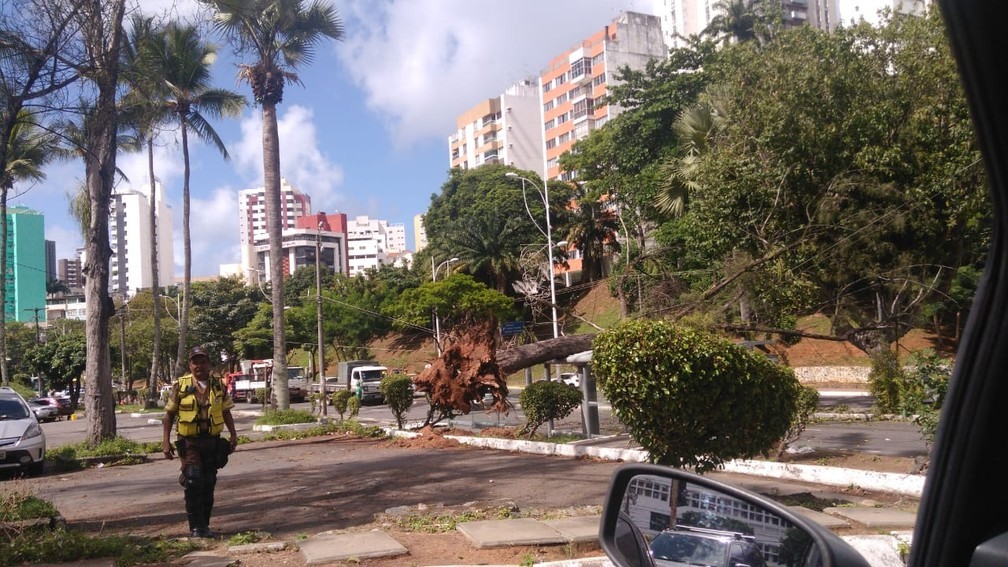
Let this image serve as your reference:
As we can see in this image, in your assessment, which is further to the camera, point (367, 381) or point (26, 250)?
point (26, 250)

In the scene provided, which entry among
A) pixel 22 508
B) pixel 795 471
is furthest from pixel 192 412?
pixel 795 471

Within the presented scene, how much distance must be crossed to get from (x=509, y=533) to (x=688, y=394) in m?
2.44

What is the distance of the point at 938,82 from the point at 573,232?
106 ft

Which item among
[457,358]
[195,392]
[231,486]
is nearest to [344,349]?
[457,358]

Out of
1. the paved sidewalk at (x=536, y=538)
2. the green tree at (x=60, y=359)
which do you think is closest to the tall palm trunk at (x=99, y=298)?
the paved sidewalk at (x=536, y=538)

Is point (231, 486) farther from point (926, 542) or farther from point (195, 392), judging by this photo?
point (926, 542)

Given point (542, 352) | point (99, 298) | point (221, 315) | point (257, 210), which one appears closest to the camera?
point (99, 298)

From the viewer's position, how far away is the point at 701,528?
2312 mm

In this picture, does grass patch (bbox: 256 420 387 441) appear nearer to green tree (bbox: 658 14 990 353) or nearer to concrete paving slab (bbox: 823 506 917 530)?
green tree (bbox: 658 14 990 353)

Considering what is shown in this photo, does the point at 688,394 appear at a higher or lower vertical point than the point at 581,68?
lower

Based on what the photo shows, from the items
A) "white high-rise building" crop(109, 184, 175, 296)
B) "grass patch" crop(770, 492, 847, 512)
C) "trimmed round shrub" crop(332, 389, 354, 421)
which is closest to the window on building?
"trimmed round shrub" crop(332, 389, 354, 421)

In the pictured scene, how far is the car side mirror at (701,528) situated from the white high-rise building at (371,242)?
13577 cm

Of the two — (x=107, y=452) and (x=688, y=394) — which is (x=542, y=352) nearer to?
(x=688, y=394)

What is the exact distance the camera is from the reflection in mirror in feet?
6.60
